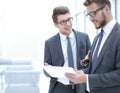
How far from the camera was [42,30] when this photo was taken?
8.66 metres

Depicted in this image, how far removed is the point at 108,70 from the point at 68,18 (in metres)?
0.88

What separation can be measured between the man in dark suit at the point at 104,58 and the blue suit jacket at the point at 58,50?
554 millimetres

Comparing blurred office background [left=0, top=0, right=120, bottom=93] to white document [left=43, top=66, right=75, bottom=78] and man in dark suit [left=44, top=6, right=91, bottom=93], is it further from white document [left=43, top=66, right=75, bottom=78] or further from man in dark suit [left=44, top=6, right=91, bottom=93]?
white document [left=43, top=66, right=75, bottom=78]

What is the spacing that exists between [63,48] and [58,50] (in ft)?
0.22

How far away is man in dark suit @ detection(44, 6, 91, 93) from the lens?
2.17 m

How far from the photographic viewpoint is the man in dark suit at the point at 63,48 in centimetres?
217

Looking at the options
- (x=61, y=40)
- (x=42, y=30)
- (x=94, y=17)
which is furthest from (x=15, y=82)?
(x=42, y=30)

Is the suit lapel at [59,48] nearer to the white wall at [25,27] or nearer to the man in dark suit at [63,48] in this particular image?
the man in dark suit at [63,48]

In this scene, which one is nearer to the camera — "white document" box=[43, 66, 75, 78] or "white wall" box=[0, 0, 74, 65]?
"white document" box=[43, 66, 75, 78]

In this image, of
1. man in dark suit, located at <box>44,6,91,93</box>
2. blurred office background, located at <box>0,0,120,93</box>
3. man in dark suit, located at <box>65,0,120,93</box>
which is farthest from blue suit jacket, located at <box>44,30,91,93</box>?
blurred office background, located at <box>0,0,120,93</box>

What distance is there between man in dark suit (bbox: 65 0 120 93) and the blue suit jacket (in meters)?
0.55

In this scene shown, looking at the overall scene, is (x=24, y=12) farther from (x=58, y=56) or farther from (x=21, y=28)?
(x=58, y=56)

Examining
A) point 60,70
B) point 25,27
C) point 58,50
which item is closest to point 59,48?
point 58,50

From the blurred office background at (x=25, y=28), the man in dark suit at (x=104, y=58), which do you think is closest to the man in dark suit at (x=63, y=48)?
the man in dark suit at (x=104, y=58)
